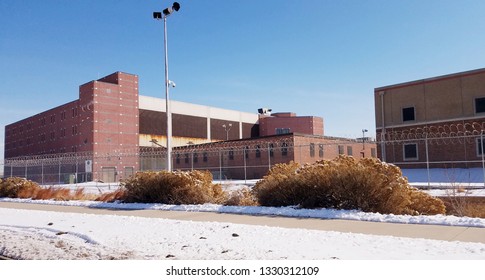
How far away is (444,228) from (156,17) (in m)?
17.9

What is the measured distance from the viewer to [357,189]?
491 inches

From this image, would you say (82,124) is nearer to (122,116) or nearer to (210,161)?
(122,116)

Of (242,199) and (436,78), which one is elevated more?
(436,78)

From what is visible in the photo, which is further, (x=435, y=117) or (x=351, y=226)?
(x=435, y=117)

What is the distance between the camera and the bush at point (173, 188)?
1614 cm

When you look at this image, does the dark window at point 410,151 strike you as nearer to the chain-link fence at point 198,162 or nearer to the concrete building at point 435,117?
the concrete building at point 435,117

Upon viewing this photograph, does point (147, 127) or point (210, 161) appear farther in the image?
point (147, 127)

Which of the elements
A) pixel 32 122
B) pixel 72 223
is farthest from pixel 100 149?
pixel 72 223

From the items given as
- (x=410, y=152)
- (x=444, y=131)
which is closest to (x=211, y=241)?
(x=444, y=131)

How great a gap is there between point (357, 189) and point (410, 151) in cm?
2594

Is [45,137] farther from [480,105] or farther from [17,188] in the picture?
[480,105]

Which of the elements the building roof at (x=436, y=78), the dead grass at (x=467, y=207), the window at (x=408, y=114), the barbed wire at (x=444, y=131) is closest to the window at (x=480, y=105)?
the barbed wire at (x=444, y=131)

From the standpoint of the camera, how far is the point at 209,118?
8188 cm

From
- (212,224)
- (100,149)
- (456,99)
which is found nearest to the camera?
(212,224)
